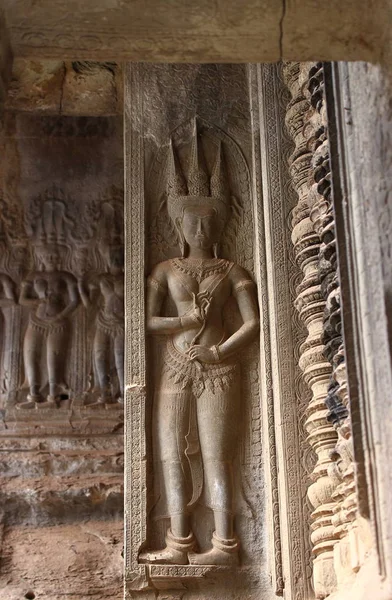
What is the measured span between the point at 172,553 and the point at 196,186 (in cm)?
296

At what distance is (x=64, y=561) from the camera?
9.23m

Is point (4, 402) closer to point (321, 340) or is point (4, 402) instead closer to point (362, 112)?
point (321, 340)

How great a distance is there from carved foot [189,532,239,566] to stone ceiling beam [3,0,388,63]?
3.97m

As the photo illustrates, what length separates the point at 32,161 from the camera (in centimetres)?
1118

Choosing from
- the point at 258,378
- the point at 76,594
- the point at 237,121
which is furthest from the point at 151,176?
the point at 76,594

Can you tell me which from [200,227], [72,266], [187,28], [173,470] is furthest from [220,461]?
[72,266]

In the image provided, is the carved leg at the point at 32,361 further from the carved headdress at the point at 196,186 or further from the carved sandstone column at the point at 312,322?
the carved sandstone column at the point at 312,322

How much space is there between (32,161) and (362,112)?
691 centimetres

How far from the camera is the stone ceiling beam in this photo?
4609 millimetres

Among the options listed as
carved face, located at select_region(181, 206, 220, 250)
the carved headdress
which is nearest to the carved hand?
carved face, located at select_region(181, 206, 220, 250)

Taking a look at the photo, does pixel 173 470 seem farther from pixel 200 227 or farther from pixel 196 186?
pixel 196 186

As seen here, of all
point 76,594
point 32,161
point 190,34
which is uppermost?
point 32,161

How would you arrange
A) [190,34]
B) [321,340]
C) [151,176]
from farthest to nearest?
1. [151,176]
2. [321,340]
3. [190,34]

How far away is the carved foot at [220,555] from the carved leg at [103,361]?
10.7 ft
